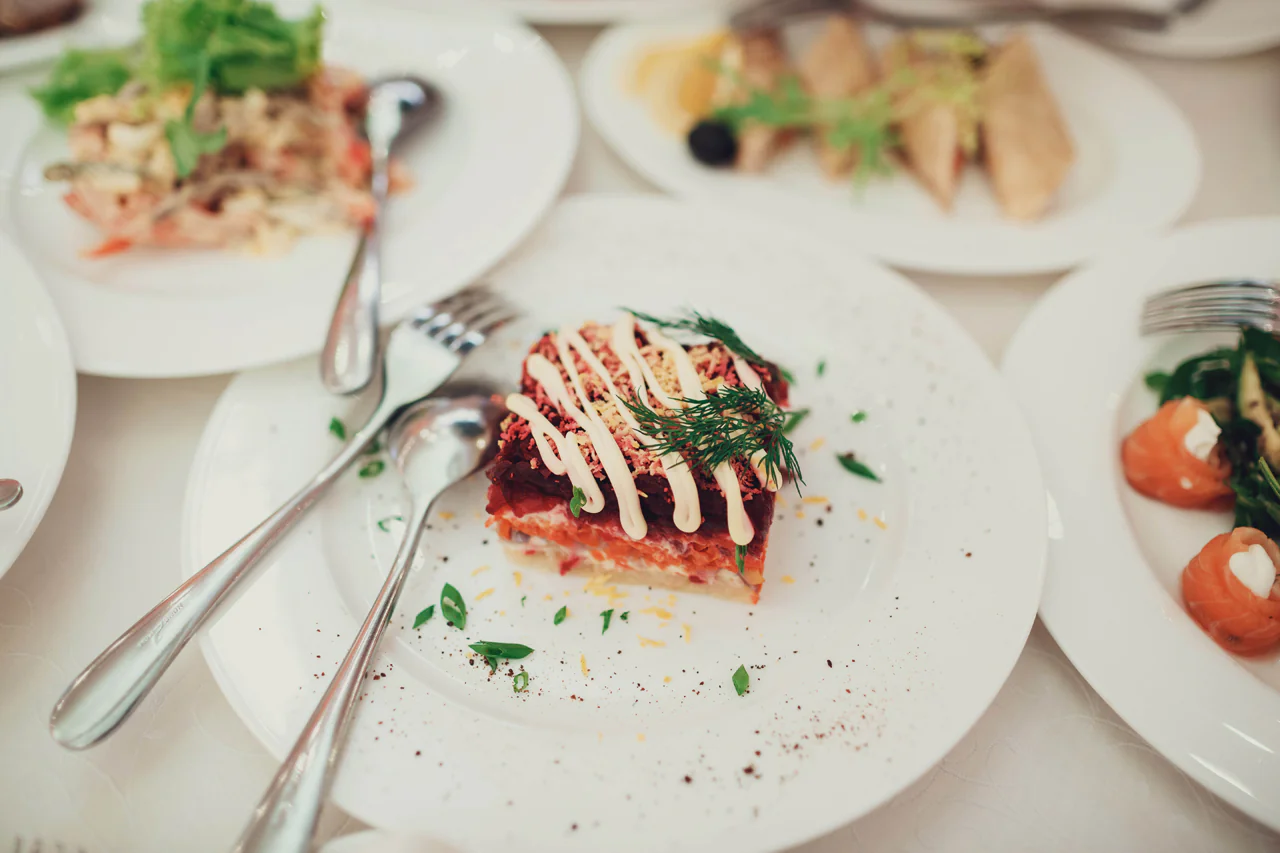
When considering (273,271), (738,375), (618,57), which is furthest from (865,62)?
(273,271)

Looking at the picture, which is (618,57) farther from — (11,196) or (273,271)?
(11,196)

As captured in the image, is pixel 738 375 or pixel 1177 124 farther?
pixel 1177 124

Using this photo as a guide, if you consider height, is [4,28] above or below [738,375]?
above

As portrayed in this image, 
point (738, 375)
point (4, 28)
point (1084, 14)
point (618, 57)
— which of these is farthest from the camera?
point (1084, 14)

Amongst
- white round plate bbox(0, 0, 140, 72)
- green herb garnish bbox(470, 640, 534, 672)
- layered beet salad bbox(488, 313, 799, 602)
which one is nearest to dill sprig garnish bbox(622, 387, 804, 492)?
layered beet salad bbox(488, 313, 799, 602)

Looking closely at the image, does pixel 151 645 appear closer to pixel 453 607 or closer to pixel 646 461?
pixel 453 607

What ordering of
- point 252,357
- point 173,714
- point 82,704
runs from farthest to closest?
point 252,357 → point 173,714 → point 82,704
